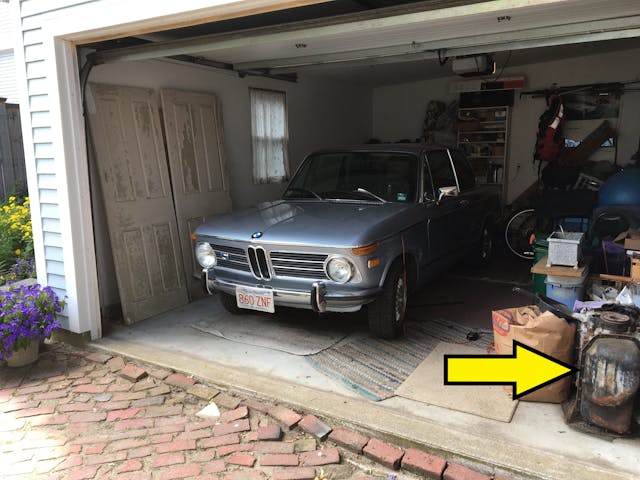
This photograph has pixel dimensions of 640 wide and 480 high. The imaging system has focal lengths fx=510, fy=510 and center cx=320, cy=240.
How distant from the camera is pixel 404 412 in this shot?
11.2ft

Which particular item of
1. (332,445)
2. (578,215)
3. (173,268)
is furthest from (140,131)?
(578,215)

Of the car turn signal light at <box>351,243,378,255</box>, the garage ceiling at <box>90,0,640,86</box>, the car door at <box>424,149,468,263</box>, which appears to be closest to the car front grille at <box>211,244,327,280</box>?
the car turn signal light at <box>351,243,378,255</box>

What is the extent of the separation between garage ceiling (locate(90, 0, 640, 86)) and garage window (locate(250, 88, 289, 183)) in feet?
2.10

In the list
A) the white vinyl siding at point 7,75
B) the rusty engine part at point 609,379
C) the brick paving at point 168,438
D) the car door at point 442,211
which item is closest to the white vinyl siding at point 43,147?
the brick paving at point 168,438

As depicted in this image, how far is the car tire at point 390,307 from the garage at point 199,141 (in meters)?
0.20

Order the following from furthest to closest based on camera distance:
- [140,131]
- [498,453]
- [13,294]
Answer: [140,131], [13,294], [498,453]

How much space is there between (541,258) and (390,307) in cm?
188

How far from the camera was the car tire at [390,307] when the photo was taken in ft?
14.3

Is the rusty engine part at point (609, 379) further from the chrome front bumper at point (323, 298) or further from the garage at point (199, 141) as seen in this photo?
the chrome front bumper at point (323, 298)

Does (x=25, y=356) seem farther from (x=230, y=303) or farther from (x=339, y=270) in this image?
(x=339, y=270)

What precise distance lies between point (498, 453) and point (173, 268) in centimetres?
392

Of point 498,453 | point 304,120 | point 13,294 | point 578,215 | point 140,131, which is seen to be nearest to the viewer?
point 498,453

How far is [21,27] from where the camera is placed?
179 inches

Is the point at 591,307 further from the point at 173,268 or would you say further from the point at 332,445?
the point at 173,268
